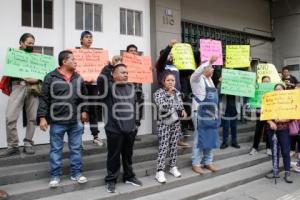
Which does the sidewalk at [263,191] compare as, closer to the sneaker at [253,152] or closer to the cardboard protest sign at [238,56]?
the sneaker at [253,152]

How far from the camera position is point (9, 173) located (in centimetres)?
463

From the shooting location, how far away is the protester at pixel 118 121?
4.66m

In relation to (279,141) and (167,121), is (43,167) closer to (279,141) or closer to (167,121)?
(167,121)

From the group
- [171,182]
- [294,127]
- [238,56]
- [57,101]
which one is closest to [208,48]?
[238,56]

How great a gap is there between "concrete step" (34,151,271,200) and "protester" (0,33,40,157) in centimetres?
102

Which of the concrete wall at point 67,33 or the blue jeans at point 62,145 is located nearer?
the blue jeans at point 62,145

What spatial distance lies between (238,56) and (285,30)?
12.9 feet

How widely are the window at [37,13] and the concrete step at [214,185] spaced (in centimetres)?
308

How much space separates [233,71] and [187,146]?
163 cm

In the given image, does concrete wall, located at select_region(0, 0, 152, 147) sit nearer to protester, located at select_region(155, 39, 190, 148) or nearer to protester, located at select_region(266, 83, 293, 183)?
protester, located at select_region(155, 39, 190, 148)

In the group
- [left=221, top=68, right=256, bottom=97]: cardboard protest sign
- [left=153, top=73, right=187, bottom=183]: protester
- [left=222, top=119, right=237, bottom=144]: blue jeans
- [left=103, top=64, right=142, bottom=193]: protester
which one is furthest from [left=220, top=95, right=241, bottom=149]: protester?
[left=103, top=64, right=142, bottom=193]: protester

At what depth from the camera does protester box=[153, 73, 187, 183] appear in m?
5.18

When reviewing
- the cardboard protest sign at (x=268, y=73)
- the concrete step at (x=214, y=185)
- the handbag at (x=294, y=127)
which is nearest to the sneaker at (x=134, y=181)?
the concrete step at (x=214, y=185)

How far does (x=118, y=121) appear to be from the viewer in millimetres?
4664
